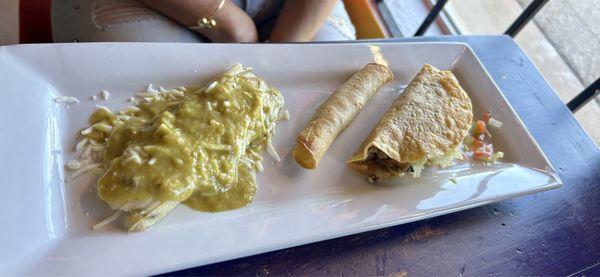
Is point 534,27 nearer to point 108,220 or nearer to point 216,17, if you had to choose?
point 216,17

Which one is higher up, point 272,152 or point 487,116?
point 487,116

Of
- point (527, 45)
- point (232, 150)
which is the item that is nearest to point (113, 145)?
point (232, 150)

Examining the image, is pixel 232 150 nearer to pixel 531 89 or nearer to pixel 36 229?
pixel 36 229

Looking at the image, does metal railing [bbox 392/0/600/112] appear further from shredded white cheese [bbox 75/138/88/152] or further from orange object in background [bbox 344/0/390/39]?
shredded white cheese [bbox 75/138/88/152]

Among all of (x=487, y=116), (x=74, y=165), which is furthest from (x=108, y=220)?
(x=487, y=116)

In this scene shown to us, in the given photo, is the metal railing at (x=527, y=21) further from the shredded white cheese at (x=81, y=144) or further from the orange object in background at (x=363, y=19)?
the shredded white cheese at (x=81, y=144)

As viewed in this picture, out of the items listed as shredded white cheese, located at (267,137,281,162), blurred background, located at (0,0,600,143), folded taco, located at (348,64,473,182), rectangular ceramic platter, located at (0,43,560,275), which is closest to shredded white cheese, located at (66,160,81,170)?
rectangular ceramic platter, located at (0,43,560,275)
